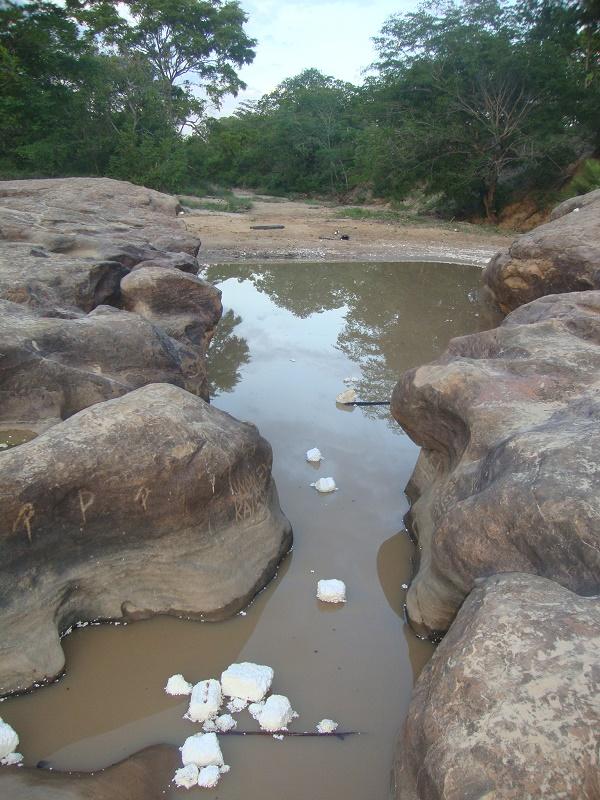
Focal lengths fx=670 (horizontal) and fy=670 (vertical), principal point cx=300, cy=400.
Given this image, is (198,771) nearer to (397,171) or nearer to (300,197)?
(397,171)

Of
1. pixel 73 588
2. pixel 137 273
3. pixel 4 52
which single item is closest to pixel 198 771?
pixel 73 588

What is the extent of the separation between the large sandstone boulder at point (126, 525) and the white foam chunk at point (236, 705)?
52cm

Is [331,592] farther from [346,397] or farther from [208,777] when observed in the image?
[346,397]

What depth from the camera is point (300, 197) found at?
1103 inches

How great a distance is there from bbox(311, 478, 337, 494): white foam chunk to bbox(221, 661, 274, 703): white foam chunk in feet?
5.53

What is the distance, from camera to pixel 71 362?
14.3 feet

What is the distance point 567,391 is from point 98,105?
18.0m

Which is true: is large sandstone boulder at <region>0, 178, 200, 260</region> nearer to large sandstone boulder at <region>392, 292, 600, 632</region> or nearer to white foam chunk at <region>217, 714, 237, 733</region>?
large sandstone boulder at <region>392, 292, 600, 632</region>

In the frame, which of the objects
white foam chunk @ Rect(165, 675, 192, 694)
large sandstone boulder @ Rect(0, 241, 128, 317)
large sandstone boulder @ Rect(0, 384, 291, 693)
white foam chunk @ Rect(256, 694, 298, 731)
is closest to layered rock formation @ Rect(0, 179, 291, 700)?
large sandstone boulder @ Rect(0, 384, 291, 693)

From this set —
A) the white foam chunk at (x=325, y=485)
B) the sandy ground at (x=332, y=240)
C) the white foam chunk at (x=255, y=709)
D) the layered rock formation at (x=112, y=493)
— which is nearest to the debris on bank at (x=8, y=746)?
the layered rock formation at (x=112, y=493)

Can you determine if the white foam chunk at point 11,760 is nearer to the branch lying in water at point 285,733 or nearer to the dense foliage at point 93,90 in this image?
the branch lying in water at point 285,733

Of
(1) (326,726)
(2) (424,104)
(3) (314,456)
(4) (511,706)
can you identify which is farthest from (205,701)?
(2) (424,104)

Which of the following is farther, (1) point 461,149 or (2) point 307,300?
(1) point 461,149

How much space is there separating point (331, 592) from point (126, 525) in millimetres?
1029
